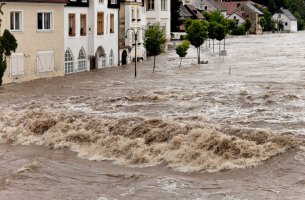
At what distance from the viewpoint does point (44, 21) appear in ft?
135

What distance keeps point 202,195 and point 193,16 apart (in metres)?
91.6

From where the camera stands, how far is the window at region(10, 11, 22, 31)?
38.0 m

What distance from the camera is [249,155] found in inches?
776

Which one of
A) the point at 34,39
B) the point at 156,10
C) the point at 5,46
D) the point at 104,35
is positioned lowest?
the point at 5,46

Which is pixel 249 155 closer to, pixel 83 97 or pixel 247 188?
pixel 247 188

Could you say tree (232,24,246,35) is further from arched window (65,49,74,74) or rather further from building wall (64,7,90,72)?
arched window (65,49,74,74)

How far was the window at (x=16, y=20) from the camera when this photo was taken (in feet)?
125

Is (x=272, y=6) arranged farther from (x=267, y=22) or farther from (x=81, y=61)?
(x=81, y=61)

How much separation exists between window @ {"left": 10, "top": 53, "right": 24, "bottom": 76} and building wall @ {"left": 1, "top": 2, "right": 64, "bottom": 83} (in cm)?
19

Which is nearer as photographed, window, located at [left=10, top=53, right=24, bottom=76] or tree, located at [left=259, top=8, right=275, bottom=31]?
window, located at [left=10, top=53, right=24, bottom=76]

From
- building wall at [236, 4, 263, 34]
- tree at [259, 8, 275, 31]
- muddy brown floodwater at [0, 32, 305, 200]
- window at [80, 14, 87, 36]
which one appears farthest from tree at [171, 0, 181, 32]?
muddy brown floodwater at [0, 32, 305, 200]

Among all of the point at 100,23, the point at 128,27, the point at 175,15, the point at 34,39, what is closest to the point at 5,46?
the point at 34,39

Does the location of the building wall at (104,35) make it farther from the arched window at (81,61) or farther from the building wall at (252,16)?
the building wall at (252,16)

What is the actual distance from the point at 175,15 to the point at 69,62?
53731 millimetres
